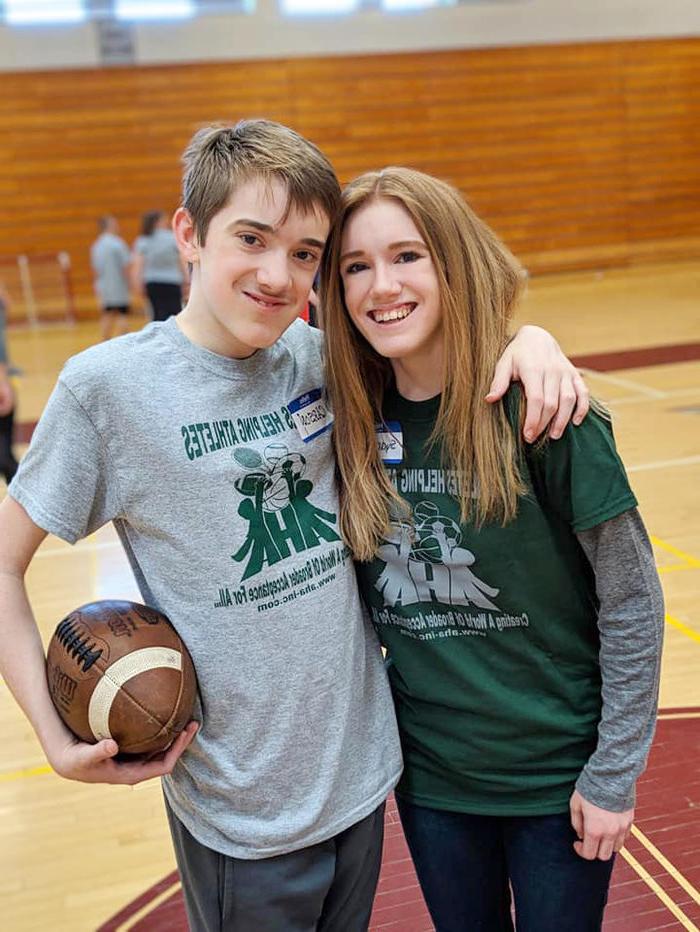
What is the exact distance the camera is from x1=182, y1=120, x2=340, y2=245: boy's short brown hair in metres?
1.55

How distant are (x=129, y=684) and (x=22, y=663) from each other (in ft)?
0.60

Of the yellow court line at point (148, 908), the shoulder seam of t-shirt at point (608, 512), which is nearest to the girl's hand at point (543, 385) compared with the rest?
the shoulder seam of t-shirt at point (608, 512)

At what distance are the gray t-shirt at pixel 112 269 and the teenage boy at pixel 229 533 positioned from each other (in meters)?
11.6

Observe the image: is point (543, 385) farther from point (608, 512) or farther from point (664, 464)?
point (664, 464)

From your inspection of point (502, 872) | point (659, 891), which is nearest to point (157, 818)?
point (659, 891)

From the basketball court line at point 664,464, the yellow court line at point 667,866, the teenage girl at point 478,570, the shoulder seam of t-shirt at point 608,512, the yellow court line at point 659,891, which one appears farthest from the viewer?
the basketball court line at point 664,464

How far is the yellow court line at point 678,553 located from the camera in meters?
4.93

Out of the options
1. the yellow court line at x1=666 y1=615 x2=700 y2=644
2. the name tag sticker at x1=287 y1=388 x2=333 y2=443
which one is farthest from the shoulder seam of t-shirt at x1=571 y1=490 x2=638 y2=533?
the yellow court line at x1=666 y1=615 x2=700 y2=644

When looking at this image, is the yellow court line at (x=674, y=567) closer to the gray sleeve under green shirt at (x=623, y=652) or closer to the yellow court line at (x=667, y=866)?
the yellow court line at (x=667, y=866)

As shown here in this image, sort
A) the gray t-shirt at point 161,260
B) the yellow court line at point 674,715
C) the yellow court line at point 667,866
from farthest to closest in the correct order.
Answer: the gray t-shirt at point 161,260
the yellow court line at point 674,715
the yellow court line at point 667,866

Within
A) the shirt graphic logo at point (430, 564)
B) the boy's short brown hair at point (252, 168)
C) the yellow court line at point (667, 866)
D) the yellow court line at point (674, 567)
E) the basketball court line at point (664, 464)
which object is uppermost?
the boy's short brown hair at point (252, 168)

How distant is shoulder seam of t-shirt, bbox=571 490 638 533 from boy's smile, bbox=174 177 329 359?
59cm

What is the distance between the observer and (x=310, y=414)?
171 centimetres

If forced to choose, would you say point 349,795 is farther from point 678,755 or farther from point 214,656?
point 678,755
